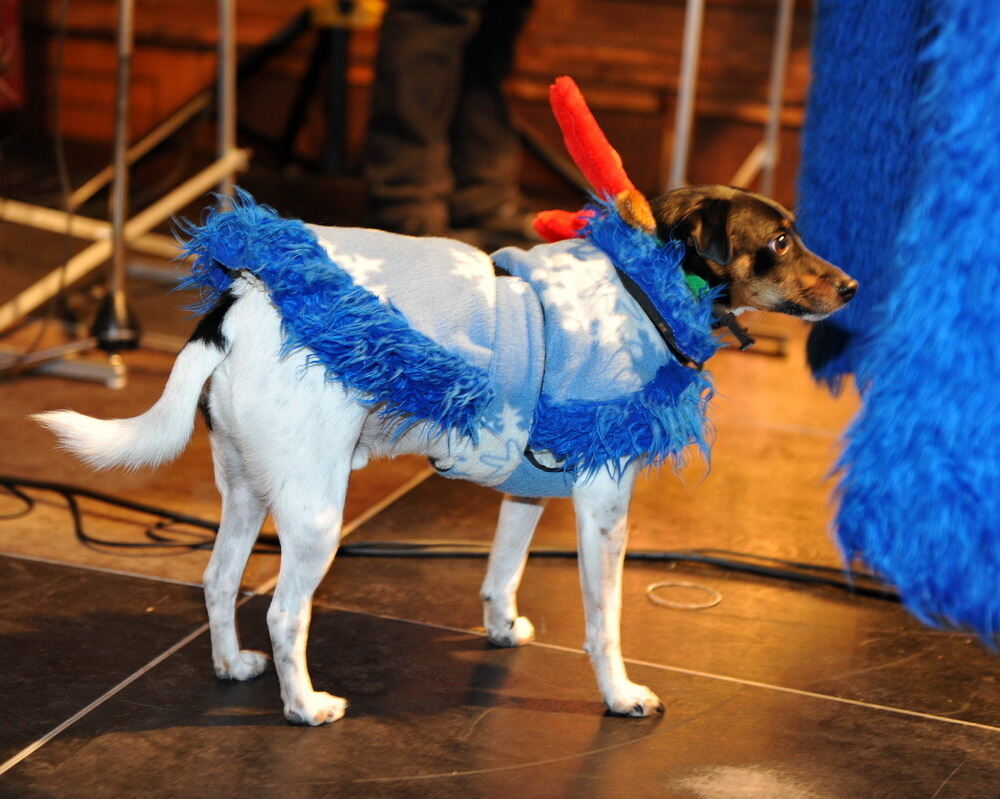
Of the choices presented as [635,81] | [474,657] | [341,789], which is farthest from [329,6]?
[341,789]

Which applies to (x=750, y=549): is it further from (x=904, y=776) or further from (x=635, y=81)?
(x=635, y=81)

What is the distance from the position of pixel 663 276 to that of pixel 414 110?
195cm

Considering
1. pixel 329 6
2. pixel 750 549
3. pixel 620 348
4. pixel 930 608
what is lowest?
pixel 750 549

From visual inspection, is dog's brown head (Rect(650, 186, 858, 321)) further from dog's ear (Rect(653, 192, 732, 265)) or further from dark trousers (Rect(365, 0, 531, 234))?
dark trousers (Rect(365, 0, 531, 234))

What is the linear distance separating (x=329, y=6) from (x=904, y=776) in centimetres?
380

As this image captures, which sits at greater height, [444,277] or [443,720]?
[444,277]

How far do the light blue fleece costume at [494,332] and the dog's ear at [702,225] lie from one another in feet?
0.14

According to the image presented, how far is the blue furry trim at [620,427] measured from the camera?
1.48 metres

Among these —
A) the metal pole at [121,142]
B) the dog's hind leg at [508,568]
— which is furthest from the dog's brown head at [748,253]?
the metal pole at [121,142]

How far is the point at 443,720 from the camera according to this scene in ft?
5.06

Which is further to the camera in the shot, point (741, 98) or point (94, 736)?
point (741, 98)

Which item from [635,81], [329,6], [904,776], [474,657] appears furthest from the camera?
[635,81]

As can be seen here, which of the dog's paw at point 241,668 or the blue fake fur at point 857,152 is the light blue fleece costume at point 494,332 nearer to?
the dog's paw at point 241,668

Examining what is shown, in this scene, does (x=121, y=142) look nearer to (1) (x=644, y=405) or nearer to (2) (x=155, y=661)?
(2) (x=155, y=661)
